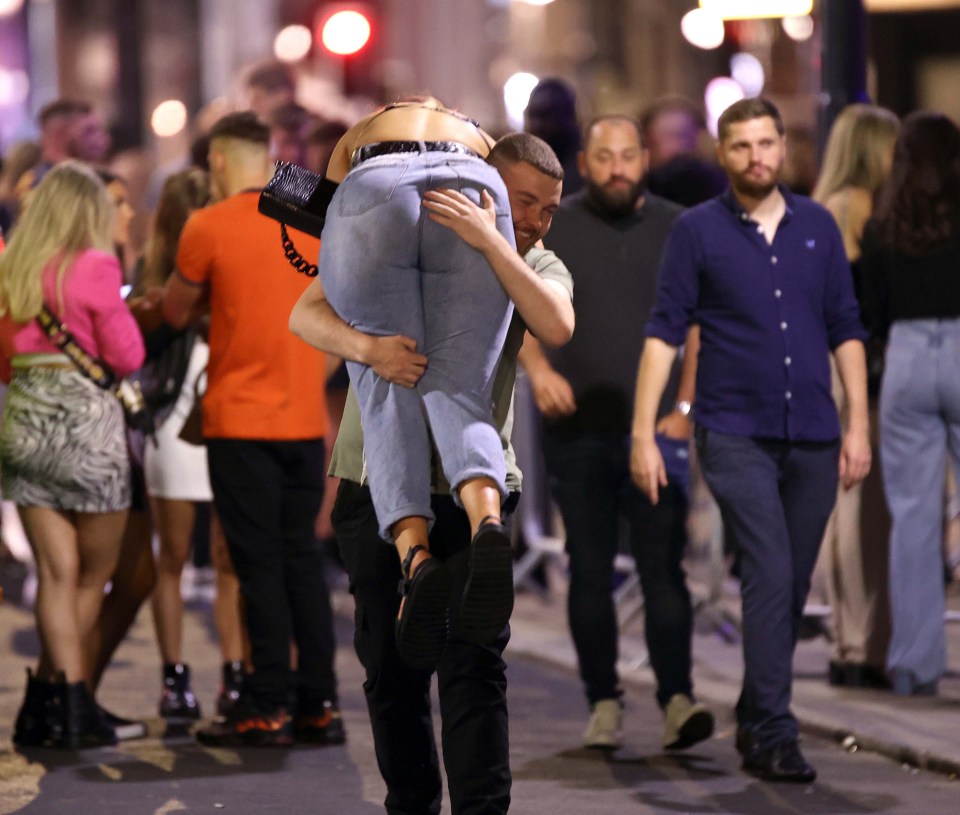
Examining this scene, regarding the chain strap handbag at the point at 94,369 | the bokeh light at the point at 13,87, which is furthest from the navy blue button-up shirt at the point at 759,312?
the bokeh light at the point at 13,87

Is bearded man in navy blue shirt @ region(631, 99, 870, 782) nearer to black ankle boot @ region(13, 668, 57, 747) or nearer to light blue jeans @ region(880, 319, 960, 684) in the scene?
light blue jeans @ region(880, 319, 960, 684)

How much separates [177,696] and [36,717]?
699mm

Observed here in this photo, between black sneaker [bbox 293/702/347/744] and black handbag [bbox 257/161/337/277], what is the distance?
285 cm

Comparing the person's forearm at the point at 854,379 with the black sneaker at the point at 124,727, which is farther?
the black sneaker at the point at 124,727

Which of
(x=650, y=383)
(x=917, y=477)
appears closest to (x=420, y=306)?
(x=650, y=383)

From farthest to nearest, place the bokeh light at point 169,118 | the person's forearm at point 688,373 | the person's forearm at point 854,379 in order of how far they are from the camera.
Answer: the bokeh light at point 169,118 < the person's forearm at point 688,373 < the person's forearm at point 854,379

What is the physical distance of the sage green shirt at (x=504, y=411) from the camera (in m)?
5.64

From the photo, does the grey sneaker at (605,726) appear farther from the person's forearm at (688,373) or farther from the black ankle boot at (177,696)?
the black ankle boot at (177,696)

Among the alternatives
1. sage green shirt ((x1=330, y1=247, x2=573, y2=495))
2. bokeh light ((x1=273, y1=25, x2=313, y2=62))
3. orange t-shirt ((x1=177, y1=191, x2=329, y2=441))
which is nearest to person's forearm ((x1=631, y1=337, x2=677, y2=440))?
orange t-shirt ((x1=177, y1=191, x2=329, y2=441))

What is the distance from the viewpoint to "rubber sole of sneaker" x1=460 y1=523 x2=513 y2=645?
16.9 ft

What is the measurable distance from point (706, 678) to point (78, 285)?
3.32 metres

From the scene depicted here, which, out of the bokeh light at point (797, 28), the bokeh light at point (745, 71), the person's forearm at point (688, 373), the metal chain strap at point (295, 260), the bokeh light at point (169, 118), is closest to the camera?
the metal chain strap at point (295, 260)

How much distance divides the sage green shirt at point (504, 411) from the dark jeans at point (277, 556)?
210 centimetres

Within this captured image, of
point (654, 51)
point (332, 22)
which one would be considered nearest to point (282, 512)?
point (332, 22)
